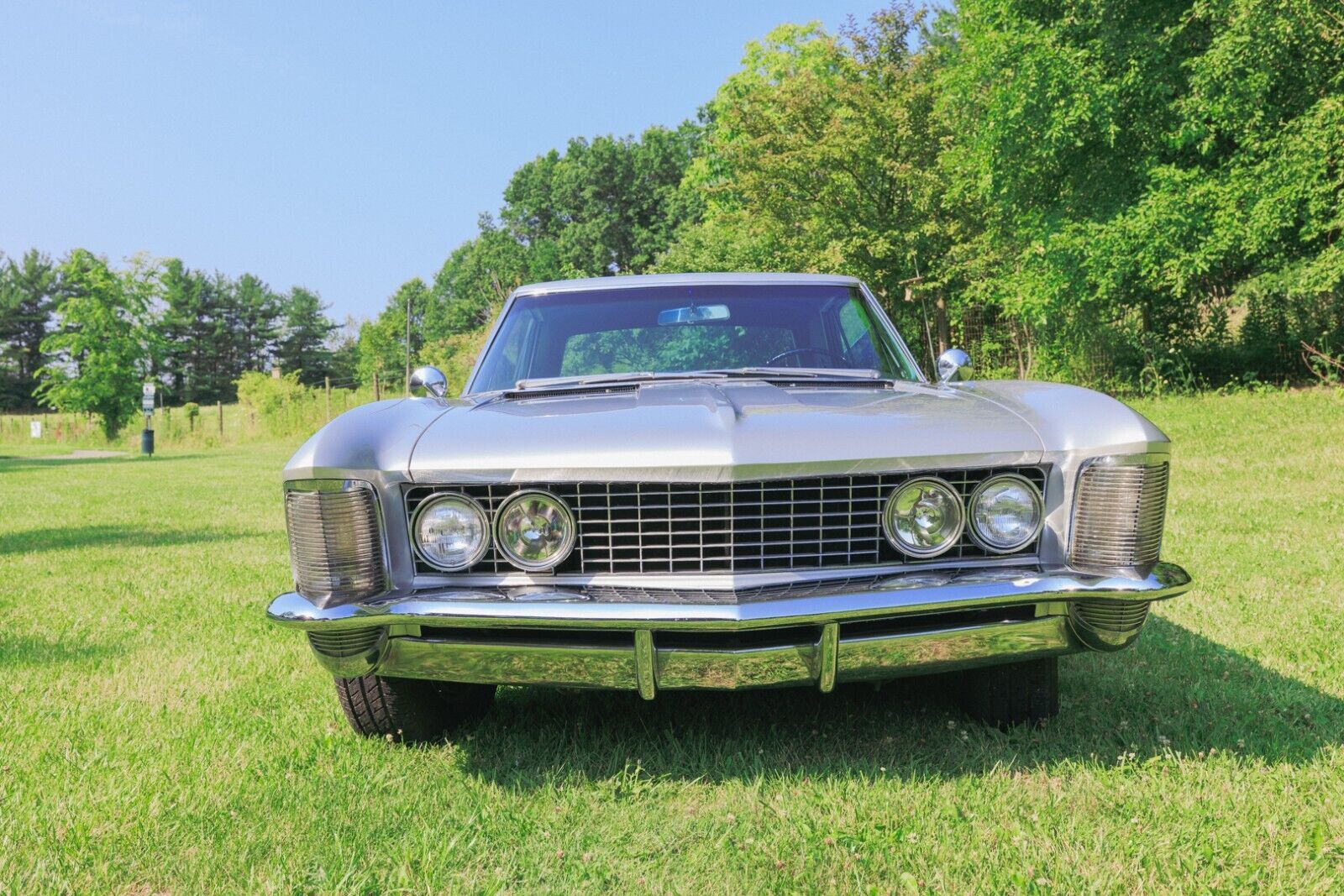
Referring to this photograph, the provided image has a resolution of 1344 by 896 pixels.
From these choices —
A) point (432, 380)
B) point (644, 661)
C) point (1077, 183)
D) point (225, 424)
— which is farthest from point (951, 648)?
point (225, 424)

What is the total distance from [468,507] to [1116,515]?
154 centimetres

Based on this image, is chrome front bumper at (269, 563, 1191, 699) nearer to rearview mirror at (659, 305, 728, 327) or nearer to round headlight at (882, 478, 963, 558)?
round headlight at (882, 478, 963, 558)

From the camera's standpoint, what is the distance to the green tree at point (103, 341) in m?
33.1

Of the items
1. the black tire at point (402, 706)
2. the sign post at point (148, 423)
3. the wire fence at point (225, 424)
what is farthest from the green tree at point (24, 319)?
the black tire at point (402, 706)

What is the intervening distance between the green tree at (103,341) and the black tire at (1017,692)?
36109 mm

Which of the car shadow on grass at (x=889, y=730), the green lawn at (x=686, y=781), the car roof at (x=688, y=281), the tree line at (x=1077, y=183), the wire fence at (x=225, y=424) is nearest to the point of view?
the green lawn at (x=686, y=781)

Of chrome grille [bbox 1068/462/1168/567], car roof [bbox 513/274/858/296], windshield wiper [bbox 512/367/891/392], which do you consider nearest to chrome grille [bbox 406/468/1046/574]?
chrome grille [bbox 1068/462/1168/567]

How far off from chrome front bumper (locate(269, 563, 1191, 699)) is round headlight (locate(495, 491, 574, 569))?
9 cm

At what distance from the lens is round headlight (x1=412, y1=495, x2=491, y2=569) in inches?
91.7

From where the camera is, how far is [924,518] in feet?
7.75

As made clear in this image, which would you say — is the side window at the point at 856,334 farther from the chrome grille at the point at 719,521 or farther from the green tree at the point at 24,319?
the green tree at the point at 24,319

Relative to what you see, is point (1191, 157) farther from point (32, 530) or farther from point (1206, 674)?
point (32, 530)

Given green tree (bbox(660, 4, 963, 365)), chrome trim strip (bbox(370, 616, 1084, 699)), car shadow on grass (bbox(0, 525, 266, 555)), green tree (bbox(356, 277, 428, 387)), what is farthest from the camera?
green tree (bbox(356, 277, 428, 387))

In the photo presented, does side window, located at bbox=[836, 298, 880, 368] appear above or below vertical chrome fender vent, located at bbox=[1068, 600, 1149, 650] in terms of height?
above
